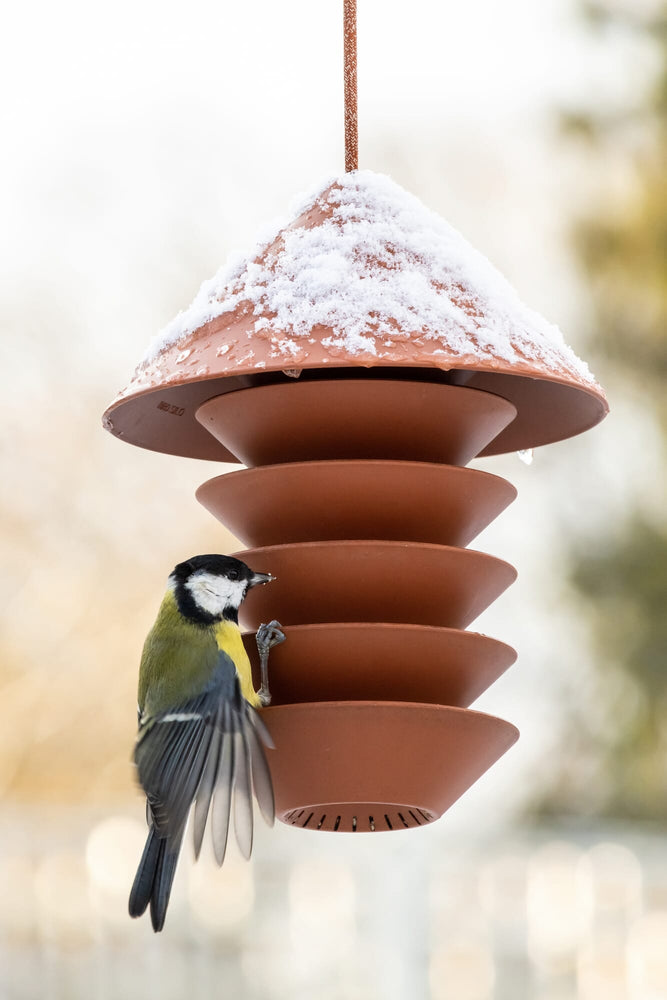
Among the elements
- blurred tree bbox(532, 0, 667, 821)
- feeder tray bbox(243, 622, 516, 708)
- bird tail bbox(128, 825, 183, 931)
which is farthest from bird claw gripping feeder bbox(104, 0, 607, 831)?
blurred tree bbox(532, 0, 667, 821)

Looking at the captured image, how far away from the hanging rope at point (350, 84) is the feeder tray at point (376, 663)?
1.86ft

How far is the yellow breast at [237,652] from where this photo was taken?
1892 mm

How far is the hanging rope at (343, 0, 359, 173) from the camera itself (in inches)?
75.3

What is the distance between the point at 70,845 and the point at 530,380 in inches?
202

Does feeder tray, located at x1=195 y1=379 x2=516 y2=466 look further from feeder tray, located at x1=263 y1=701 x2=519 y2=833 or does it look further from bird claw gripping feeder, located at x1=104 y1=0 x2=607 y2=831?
feeder tray, located at x1=263 y1=701 x2=519 y2=833

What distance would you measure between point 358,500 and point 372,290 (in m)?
0.24

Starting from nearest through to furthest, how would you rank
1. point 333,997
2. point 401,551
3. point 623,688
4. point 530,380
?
point 401,551 → point 530,380 → point 333,997 → point 623,688

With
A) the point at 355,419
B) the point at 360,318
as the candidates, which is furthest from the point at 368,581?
the point at 360,318

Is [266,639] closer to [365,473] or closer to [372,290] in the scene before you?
[365,473]

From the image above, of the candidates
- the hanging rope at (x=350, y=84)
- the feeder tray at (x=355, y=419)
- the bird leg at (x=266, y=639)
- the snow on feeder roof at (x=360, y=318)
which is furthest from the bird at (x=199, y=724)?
the hanging rope at (x=350, y=84)

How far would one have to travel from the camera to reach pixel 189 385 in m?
1.98

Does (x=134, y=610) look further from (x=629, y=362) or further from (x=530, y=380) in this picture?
(x=530, y=380)

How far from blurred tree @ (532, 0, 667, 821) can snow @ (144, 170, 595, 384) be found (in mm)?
6186

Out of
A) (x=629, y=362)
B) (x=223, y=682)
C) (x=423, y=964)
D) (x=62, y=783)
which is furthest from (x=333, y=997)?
(x=223, y=682)
